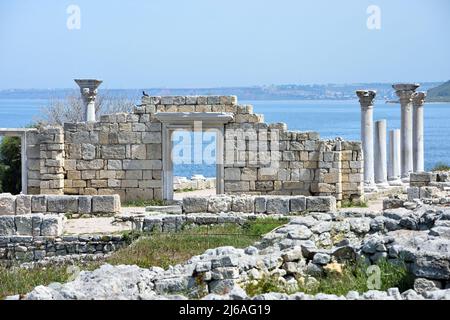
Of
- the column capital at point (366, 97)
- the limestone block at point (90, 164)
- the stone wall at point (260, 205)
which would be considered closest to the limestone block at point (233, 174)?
the limestone block at point (90, 164)

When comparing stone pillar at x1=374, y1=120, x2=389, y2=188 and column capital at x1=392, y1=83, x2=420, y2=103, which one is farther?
column capital at x1=392, y1=83, x2=420, y2=103

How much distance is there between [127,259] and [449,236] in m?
5.16

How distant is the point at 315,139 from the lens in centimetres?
2612

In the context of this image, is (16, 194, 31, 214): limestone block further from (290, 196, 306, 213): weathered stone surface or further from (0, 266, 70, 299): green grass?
(0, 266, 70, 299): green grass

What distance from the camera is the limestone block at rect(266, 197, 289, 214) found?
72.8ft

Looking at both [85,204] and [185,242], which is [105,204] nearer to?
[85,204]

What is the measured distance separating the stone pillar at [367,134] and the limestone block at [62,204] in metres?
8.95

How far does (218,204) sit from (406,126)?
10.9 m

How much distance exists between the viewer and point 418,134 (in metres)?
32.8

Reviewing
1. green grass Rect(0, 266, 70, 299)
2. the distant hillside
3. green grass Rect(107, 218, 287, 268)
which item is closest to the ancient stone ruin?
green grass Rect(107, 218, 287, 268)

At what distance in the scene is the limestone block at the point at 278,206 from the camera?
72.8 ft

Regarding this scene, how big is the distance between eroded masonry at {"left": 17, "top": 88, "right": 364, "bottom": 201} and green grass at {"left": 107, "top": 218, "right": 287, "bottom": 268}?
5.37m

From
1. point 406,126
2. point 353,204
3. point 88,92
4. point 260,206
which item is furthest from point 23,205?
point 406,126
